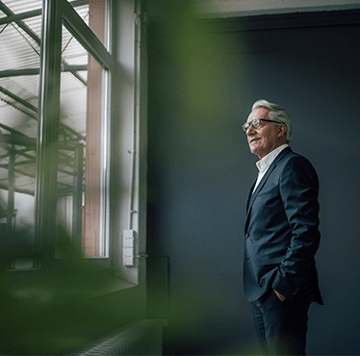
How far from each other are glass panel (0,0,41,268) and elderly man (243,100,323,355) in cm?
136

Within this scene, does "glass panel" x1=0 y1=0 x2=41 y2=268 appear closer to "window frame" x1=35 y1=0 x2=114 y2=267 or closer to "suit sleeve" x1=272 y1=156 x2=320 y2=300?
"window frame" x1=35 y1=0 x2=114 y2=267

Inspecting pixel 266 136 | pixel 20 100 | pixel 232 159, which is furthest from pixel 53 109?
pixel 232 159

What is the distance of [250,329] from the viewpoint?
8.24ft

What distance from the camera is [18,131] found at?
0.20 meters

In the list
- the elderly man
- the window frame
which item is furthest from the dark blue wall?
the elderly man

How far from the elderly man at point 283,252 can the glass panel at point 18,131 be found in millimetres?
1359

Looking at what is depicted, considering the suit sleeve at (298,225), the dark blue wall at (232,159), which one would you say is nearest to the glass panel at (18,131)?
the suit sleeve at (298,225)

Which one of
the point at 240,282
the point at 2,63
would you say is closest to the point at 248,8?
the point at 240,282

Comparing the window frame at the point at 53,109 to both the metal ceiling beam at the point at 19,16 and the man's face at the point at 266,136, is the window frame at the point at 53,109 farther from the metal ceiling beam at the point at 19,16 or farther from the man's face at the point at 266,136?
the man's face at the point at 266,136

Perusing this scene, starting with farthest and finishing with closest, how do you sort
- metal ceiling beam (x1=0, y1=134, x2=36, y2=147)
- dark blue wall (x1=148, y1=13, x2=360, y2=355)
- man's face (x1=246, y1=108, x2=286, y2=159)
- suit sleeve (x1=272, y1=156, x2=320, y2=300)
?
dark blue wall (x1=148, y1=13, x2=360, y2=355)
man's face (x1=246, y1=108, x2=286, y2=159)
suit sleeve (x1=272, y1=156, x2=320, y2=300)
metal ceiling beam (x1=0, y1=134, x2=36, y2=147)

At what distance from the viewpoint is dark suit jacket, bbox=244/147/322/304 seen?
56.5 inches

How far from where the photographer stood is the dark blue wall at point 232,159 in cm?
251

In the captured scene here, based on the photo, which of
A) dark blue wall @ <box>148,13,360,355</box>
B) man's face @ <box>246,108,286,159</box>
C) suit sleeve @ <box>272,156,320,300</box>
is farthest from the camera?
dark blue wall @ <box>148,13,360,355</box>

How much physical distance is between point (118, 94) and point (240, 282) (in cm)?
162
